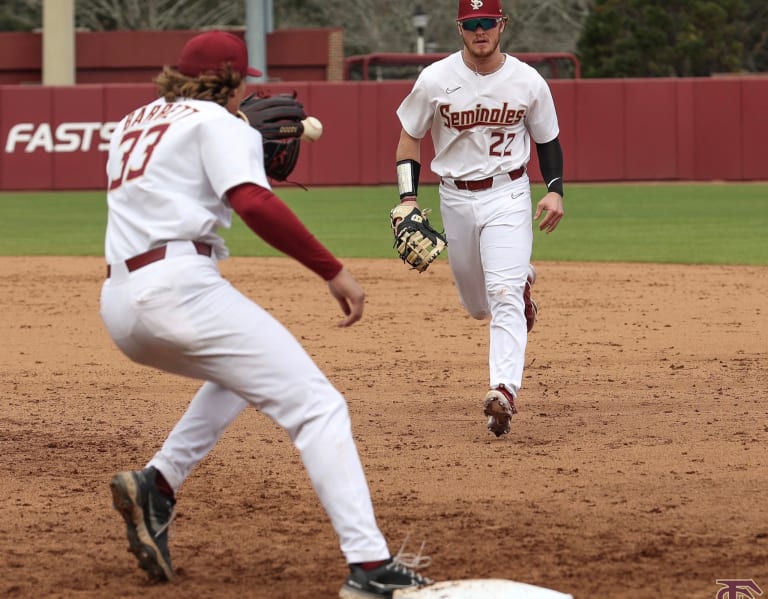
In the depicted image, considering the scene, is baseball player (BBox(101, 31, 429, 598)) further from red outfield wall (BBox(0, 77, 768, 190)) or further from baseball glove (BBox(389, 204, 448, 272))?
red outfield wall (BBox(0, 77, 768, 190))

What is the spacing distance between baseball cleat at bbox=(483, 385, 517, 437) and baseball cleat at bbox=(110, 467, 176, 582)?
2045 millimetres

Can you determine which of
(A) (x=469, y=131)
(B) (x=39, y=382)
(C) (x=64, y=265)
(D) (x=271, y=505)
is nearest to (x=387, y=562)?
(D) (x=271, y=505)

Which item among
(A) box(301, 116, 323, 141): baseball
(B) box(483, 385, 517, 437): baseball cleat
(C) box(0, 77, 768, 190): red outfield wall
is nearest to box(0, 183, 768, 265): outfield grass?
(C) box(0, 77, 768, 190): red outfield wall

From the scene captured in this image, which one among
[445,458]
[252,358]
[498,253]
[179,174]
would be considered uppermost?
[179,174]

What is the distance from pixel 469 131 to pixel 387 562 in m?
3.03

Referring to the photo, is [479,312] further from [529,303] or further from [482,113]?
[482,113]

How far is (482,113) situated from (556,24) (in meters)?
41.8

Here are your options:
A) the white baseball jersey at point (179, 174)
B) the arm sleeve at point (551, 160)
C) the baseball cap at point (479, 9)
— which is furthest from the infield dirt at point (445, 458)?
the baseball cap at point (479, 9)

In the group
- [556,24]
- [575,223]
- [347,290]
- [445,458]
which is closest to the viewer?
[347,290]

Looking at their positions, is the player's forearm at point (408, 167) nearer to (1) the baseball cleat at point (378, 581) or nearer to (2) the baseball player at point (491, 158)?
(2) the baseball player at point (491, 158)

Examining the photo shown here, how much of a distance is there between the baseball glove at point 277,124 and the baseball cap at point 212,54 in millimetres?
267

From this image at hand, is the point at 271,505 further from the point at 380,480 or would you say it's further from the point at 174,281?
the point at 174,281

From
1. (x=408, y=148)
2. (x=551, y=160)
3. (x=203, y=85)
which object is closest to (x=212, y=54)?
(x=203, y=85)

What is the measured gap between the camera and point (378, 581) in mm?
3570
